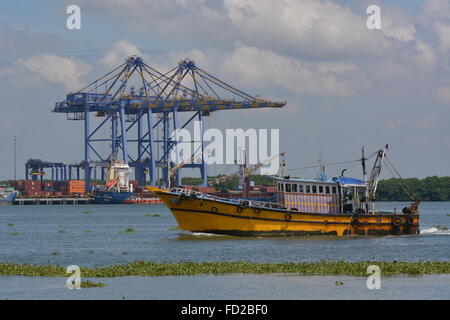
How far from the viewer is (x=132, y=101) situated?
182875mm

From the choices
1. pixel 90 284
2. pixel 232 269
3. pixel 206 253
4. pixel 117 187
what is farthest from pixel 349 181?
pixel 117 187

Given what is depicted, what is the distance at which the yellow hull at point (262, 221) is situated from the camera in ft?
195

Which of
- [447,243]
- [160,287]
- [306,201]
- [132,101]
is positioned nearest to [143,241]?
[306,201]

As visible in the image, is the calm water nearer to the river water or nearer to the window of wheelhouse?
the river water

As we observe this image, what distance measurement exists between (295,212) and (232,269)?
2087cm

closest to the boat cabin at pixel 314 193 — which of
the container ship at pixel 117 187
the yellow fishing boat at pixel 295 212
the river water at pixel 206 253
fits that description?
the yellow fishing boat at pixel 295 212

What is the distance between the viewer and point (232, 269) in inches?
1522

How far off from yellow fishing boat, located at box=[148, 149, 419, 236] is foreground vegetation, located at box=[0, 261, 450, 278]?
19.2 metres

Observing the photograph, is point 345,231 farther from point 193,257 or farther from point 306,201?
point 193,257

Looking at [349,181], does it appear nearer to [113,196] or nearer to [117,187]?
[113,196]

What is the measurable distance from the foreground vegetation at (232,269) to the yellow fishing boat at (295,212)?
19.2 meters

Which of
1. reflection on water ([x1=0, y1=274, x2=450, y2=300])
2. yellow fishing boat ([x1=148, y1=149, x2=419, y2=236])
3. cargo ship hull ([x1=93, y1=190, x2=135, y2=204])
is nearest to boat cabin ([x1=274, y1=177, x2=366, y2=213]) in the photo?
yellow fishing boat ([x1=148, y1=149, x2=419, y2=236])

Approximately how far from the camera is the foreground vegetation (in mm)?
37531
